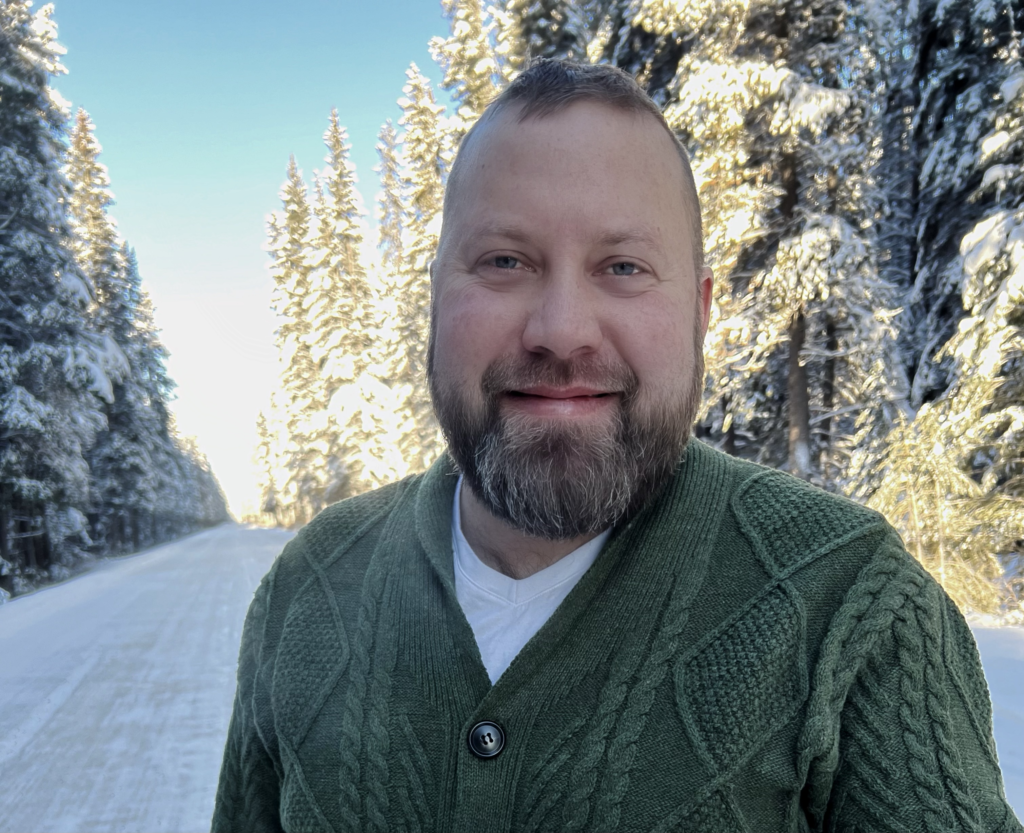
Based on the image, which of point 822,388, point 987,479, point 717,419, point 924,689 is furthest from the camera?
point 822,388

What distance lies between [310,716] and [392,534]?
46cm

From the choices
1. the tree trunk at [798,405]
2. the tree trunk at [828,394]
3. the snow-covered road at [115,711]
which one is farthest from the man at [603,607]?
the tree trunk at [798,405]

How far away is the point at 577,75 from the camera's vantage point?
1.48m

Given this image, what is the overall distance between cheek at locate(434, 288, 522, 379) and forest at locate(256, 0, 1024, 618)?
692cm

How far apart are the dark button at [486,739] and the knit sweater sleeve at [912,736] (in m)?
0.59

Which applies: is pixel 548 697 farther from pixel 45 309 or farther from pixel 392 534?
pixel 45 309

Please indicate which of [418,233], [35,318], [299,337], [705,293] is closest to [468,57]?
[418,233]

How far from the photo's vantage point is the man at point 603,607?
1214 millimetres

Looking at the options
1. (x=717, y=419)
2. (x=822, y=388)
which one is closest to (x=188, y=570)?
(x=717, y=419)

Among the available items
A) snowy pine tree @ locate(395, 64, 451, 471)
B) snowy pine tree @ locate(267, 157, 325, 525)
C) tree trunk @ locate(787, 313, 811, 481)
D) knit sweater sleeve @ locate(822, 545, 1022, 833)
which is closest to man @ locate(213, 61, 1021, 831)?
knit sweater sleeve @ locate(822, 545, 1022, 833)

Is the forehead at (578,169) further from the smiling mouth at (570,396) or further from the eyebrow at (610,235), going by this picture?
the smiling mouth at (570,396)

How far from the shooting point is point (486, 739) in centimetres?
137

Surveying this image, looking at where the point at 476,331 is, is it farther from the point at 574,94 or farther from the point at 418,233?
the point at 418,233

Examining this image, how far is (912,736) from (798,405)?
1160cm
